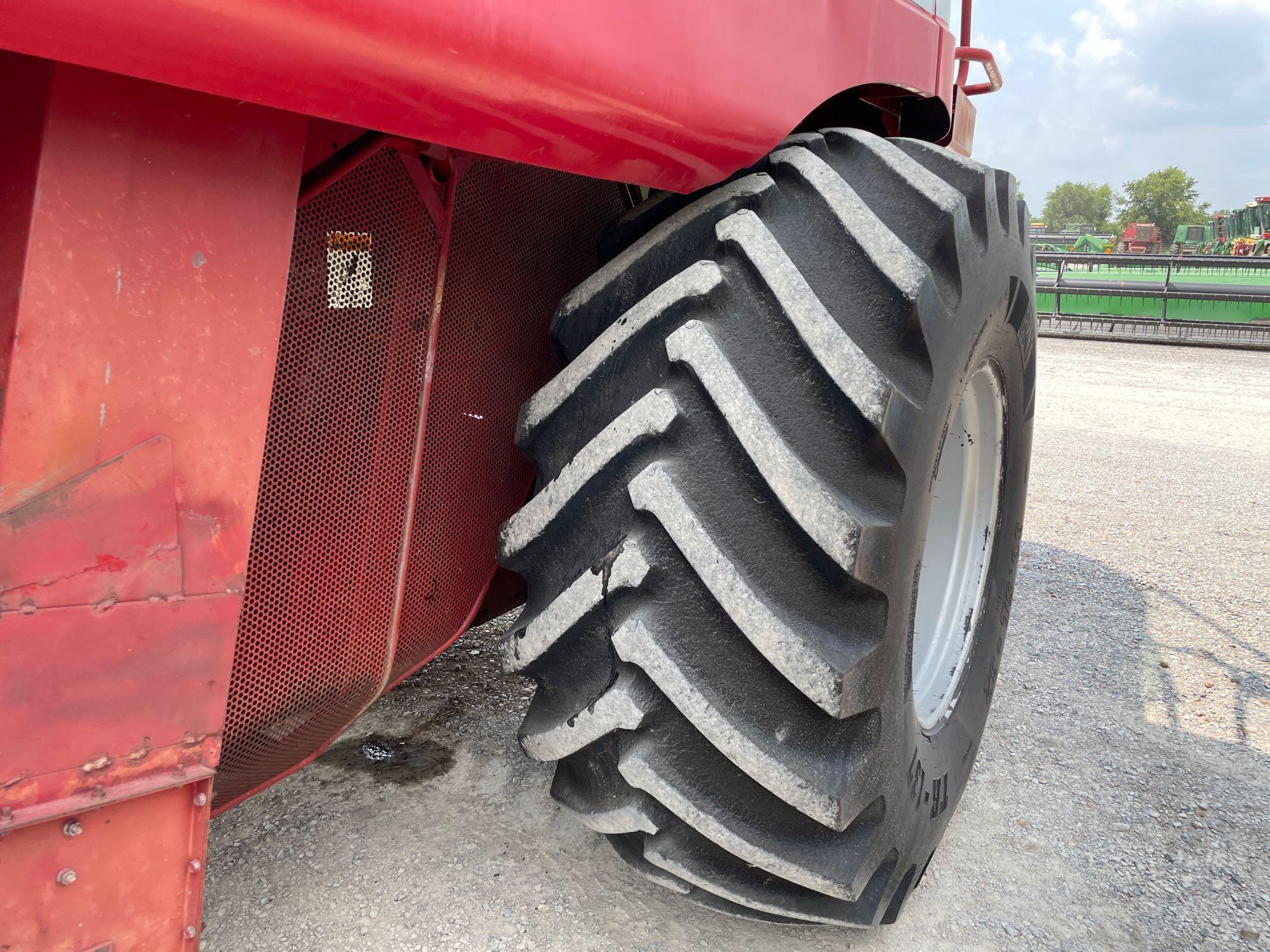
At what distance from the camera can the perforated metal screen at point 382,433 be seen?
113 cm

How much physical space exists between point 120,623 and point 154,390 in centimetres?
21

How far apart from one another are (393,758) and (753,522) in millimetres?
1170

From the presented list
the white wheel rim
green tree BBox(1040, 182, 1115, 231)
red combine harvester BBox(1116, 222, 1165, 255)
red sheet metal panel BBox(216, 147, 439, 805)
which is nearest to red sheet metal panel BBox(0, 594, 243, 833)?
red sheet metal panel BBox(216, 147, 439, 805)

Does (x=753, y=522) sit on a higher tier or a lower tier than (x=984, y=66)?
lower

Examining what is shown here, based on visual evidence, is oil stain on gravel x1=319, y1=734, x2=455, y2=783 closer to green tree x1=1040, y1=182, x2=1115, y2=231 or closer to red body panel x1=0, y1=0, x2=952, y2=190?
red body panel x1=0, y1=0, x2=952, y2=190

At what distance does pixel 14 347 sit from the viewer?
0.76m

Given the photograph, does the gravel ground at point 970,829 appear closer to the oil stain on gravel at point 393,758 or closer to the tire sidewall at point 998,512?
the oil stain on gravel at point 393,758

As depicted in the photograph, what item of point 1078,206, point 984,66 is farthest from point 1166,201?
point 984,66

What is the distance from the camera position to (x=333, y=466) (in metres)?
1.19

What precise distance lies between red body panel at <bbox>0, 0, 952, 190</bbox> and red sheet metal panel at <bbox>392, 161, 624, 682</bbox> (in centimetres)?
35

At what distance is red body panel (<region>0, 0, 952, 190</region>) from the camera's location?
64 centimetres

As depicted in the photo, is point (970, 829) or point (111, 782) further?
point (970, 829)

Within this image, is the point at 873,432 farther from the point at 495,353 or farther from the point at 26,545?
the point at 26,545

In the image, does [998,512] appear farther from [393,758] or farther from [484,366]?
[393,758]
